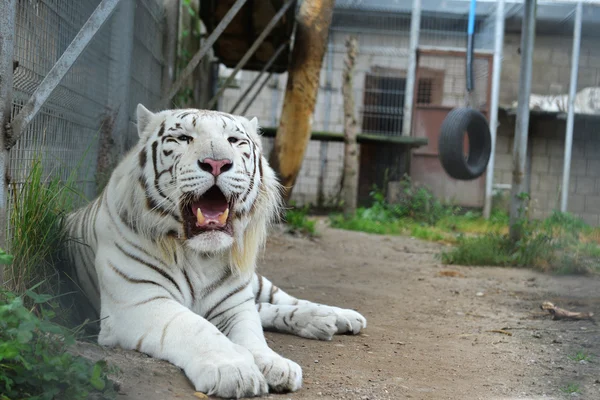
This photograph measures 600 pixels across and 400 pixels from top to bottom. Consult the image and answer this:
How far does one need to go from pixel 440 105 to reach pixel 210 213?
951cm

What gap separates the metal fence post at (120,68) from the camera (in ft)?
14.0

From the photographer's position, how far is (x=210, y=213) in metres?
2.58

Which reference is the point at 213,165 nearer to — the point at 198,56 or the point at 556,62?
the point at 198,56

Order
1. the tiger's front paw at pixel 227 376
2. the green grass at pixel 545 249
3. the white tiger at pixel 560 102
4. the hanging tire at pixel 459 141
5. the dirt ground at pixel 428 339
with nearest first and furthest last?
1. the tiger's front paw at pixel 227 376
2. the dirt ground at pixel 428 339
3. the green grass at pixel 545 249
4. the hanging tire at pixel 459 141
5. the white tiger at pixel 560 102

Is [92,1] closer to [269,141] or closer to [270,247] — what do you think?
[270,247]

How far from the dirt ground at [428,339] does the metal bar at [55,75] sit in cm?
79

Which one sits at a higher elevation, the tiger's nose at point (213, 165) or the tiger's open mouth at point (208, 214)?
the tiger's nose at point (213, 165)

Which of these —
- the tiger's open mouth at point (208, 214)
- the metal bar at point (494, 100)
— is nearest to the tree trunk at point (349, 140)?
the metal bar at point (494, 100)

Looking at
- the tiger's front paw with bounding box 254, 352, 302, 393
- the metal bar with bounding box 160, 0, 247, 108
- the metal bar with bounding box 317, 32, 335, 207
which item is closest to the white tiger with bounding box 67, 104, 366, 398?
the tiger's front paw with bounding box 254, 352, 302, 393

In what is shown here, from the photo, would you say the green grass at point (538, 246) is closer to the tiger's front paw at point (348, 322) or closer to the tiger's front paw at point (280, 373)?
the tiger's front paw at point (348, 322)

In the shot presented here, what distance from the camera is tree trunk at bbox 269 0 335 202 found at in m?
6.23

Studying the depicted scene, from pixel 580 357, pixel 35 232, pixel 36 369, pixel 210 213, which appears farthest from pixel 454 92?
pixel 36 369

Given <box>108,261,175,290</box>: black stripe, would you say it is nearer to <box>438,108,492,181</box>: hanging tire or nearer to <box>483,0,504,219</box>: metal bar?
<box>438,108,492,181</box>: hanging tire

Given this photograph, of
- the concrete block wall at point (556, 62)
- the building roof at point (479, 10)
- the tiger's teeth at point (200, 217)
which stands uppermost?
the building roof at point (479, 10)
